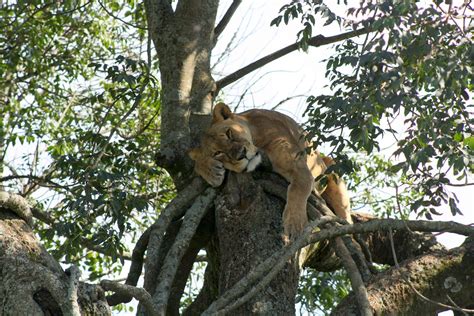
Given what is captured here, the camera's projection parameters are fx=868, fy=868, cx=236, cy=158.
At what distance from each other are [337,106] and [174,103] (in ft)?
5.31

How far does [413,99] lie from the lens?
4656mm

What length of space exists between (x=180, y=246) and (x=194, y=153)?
0.85 metres

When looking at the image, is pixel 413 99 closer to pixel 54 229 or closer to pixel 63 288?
pixel 63 288

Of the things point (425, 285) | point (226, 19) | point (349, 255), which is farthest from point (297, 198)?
point (226, 19)

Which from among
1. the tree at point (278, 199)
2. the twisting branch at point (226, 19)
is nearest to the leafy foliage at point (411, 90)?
the tree at point (278, 199)

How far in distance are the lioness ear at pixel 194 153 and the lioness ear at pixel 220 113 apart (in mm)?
596

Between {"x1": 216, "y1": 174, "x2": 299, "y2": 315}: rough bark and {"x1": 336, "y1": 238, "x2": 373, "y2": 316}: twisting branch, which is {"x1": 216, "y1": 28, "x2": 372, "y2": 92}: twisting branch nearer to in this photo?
{"x1": 216, "y1": 174, "x2": 299, "y2": 315}: rough bark

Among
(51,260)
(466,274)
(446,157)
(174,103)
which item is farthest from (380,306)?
(174,103)

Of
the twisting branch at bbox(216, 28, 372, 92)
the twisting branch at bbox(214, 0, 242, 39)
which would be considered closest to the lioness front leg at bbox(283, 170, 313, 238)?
the twisting branch at bbox(216, 28, 372, 92)

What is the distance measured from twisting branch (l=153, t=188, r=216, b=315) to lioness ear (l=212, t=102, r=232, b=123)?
1.00m

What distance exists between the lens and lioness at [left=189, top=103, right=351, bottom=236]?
5.24 metres

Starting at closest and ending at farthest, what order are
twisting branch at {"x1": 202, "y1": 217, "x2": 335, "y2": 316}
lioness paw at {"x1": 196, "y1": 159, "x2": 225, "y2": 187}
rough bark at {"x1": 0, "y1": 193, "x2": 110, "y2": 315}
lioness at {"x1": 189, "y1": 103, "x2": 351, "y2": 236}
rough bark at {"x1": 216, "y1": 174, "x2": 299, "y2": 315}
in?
rough bark at {"x1": 0, "y1": 193, "x2": 110, "y2": 315}, twisting branch at {"x1": 202, "y1": 217, "x2": 335, "y2": 316}, rough bark at {"x1": 216, "y1": 174, "x2": 299, "y2": 315}, lioness at {"x1": 189, "y1": 103, "x2": 351, "y2": 236}, lioness paw at {"x1": 196, "y1": 159, "x2": 225, "y2": 187}

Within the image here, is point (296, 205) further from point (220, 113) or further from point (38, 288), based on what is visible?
point (38, 288)

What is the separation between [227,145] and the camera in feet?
19.6
